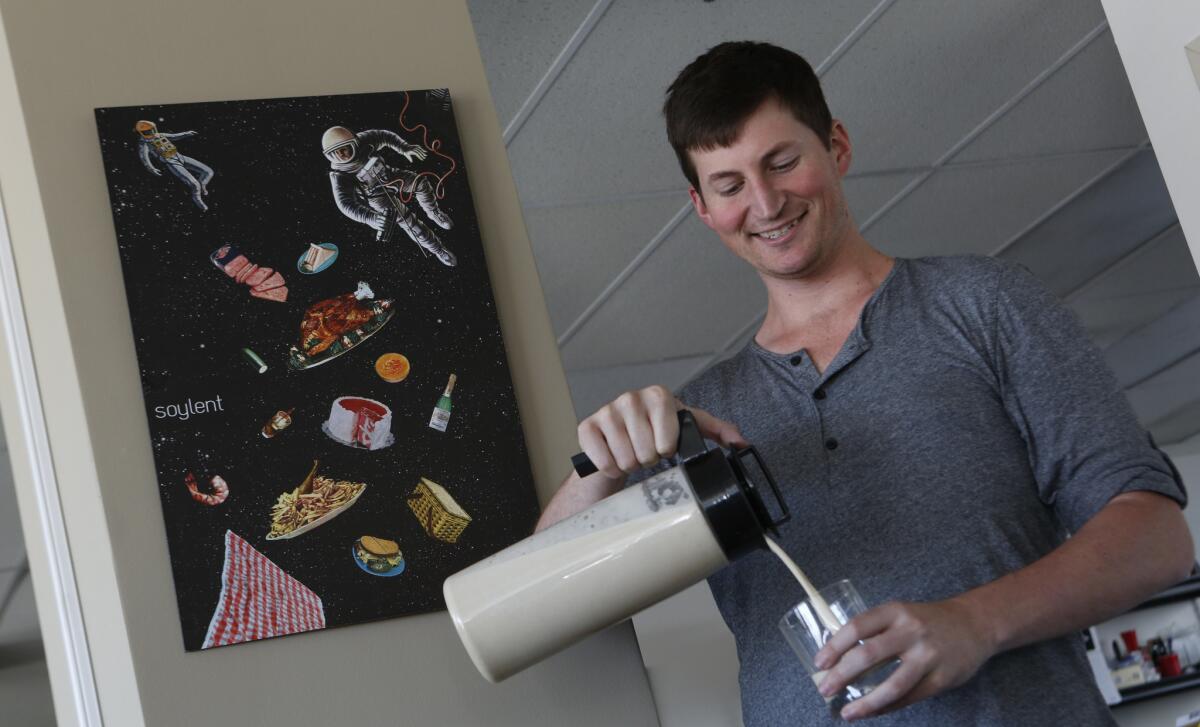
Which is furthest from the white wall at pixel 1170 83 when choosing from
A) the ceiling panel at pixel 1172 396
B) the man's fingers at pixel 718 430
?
the ceiling panel at pixel 1172 396

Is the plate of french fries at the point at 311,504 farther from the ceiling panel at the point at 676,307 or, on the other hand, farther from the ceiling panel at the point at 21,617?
the ceiling panel at the point at 676,307

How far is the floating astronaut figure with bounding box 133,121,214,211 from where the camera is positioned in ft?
4.14

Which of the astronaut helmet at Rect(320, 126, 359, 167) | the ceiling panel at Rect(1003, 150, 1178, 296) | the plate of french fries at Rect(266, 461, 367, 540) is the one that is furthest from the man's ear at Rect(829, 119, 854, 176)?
the ceiling panel at Rect(1003, 150, 1178, 296)

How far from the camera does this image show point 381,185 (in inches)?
52.3

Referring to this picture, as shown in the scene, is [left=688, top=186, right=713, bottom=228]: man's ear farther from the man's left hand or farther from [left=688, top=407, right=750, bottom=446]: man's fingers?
the man's left hand

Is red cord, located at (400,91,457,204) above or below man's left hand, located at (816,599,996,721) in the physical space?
above

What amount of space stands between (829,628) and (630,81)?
1870mm

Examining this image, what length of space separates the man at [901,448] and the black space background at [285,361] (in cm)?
14

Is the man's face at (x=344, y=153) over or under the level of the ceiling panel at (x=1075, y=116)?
under

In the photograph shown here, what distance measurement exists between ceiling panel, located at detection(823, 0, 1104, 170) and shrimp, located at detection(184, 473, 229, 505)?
1.90 metres

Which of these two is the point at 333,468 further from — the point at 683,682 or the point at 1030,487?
the point at 1030,487

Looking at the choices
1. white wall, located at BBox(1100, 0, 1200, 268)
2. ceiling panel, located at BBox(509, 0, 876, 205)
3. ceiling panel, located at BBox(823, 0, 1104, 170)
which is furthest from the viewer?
ceiling panel, located at BBox(823, 0, 1104, 170)

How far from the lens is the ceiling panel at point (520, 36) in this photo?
7.75 ft

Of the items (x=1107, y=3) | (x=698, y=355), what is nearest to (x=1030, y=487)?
(x=1107, y=3)
